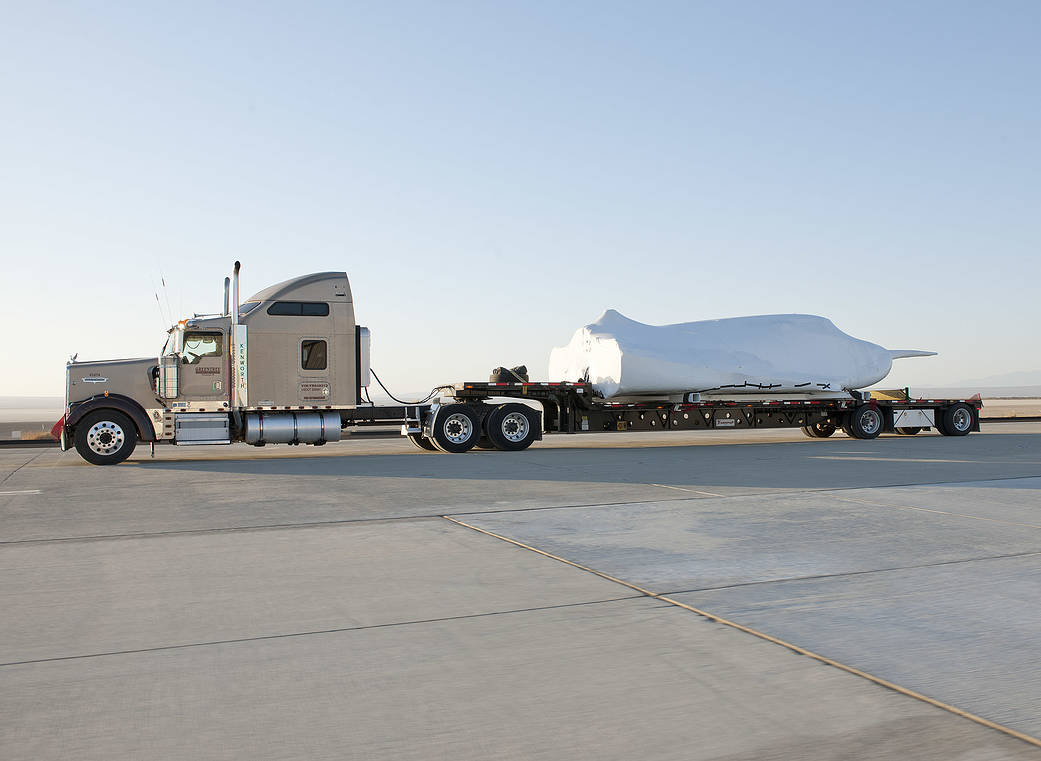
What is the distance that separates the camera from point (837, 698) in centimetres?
371

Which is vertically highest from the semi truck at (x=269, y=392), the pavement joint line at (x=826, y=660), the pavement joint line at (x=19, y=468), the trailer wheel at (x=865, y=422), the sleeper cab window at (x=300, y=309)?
the sleeper cab window at (x=300, y=309)

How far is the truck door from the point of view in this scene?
17.2 m

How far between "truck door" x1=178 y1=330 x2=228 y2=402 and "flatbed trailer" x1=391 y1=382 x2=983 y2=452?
3.97 meters

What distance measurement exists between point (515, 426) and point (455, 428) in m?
1.40

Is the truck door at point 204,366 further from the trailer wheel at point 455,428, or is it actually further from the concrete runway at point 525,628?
the concrete runway at point 525,628

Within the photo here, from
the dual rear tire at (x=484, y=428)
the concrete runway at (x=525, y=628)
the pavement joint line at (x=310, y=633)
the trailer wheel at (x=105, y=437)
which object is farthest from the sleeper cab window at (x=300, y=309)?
the pavement joint line at (x=310, y=633)

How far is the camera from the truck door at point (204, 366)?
17.2 meters

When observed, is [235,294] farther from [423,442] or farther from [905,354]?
[905,354]

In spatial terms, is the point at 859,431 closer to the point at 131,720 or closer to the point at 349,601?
the point at 349,601

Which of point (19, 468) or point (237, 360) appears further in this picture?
point (237, 360)

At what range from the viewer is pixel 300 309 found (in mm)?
17516

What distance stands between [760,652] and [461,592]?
6.81ft

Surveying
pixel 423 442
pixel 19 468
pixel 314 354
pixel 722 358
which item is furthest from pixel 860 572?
pixel 722 358

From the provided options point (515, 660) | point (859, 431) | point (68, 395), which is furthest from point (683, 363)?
point (515, 660)
